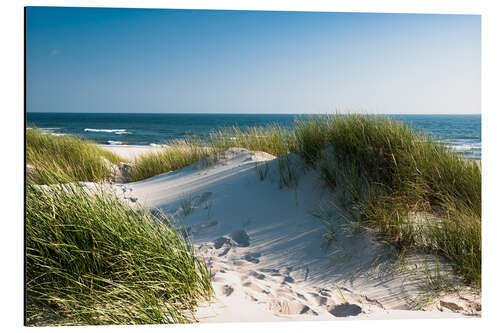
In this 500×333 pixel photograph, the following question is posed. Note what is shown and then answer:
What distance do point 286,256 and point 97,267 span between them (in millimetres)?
1464

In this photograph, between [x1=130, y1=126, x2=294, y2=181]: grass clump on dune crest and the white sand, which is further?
the white sand

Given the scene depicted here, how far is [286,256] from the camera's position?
3.13m

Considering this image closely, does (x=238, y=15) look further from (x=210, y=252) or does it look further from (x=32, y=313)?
(x=32, y=313)

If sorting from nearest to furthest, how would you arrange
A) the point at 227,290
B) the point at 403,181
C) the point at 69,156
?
the point at 227,290
the point at 403,181
the point at 69,156

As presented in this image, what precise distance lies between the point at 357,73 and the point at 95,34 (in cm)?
252

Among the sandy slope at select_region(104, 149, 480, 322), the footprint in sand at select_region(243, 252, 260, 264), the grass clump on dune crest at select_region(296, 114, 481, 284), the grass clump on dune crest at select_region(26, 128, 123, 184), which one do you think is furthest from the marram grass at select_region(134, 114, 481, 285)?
the grass clump on dune crest at select_region(26, 128, 123, 184)

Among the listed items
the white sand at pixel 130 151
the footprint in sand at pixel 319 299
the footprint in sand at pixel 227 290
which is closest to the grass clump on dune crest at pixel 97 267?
the footprint in sand at pixel 227 290

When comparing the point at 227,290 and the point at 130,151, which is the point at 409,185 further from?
the point at 130,151

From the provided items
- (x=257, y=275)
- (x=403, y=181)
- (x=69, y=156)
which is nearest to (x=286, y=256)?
(x=257, y=275)

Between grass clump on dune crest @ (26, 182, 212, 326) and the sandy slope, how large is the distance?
0.23m

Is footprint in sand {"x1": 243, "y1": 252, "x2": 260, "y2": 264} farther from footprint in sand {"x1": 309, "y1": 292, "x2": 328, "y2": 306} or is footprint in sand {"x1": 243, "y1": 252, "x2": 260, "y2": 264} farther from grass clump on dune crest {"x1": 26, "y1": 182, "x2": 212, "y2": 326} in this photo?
grass clump on dune crest {"x1": 26, "y1": 182, "x2": 212, "y2": 326}

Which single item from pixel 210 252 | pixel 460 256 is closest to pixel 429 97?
pixel 460 256

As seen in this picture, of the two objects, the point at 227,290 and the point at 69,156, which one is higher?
the point at 69,156

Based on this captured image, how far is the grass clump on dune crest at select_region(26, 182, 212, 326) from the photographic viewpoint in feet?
6.97
